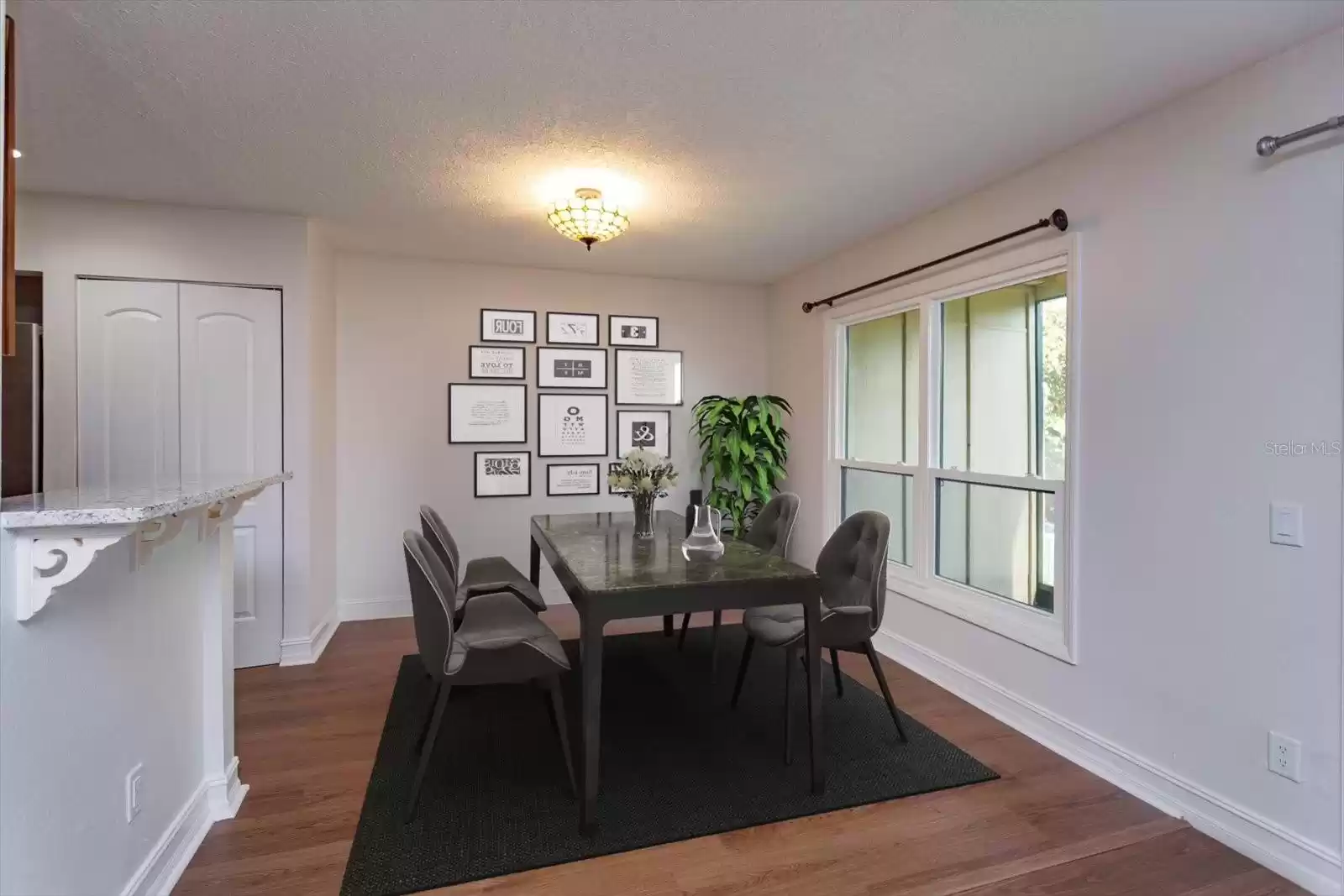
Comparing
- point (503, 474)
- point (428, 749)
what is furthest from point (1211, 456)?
point (503, 474)

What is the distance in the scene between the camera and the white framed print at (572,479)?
4711mm

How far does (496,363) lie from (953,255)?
297cm

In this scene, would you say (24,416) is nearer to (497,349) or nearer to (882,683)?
(497,349)

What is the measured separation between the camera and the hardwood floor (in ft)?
6.08

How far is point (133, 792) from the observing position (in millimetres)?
1652

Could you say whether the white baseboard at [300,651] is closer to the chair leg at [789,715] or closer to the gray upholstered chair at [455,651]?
the gray upholstered chair at [455,651]

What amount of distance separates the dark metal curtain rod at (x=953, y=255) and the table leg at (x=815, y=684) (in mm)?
1786

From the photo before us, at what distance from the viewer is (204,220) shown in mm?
3387

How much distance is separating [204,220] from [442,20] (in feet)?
7.83

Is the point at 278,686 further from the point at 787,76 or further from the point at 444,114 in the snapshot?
the point at 787,76

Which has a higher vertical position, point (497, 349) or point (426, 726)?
point (497, 349)

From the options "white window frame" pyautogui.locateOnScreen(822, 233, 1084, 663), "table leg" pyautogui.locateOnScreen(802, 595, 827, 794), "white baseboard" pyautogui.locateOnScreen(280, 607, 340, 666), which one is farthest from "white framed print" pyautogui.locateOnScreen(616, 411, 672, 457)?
"table leg" pyautogui.locateOnScreen(802, 595, 827, 794)

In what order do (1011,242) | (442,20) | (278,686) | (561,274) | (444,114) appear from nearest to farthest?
(442,20) < (444,114) < (1011,242) < (278,686) < (561,274)

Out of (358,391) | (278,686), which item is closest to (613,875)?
(278,686)
